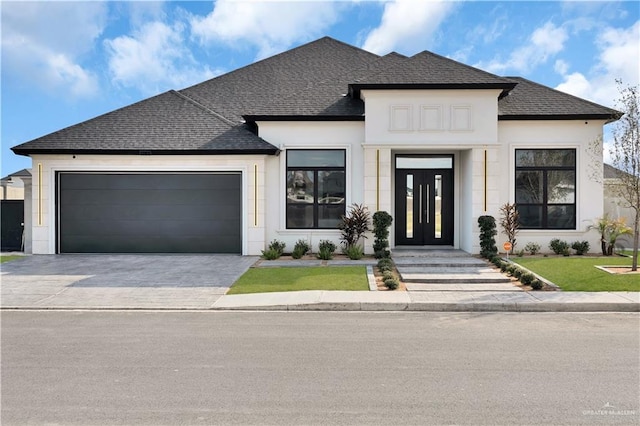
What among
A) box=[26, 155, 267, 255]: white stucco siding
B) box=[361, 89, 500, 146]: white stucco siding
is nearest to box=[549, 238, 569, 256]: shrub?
box=[361, 89, 500, 146]: white stucco siding

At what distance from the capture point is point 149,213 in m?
15.9

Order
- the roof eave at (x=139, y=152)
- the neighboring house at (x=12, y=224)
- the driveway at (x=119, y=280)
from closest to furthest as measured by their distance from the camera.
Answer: the driveway at (x=119, y=280), the roof eave at (x=139, y=152), the neighboring house at (x=12, y=224)

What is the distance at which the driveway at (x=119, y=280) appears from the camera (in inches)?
372

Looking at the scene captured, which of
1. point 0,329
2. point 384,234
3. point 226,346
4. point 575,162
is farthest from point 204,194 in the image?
point 575,162

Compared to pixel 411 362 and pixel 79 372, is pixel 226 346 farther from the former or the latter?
pixel 411 362

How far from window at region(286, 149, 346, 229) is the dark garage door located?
180 centimetres

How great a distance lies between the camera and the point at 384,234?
14.6 meters

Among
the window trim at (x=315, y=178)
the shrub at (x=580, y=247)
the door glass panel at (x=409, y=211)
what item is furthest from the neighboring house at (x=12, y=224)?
the shrub at (x=580, y=247)

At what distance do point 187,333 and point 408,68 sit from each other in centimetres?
1139

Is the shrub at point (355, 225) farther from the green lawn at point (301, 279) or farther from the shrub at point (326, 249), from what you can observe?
the green lawn at point (301, 279)

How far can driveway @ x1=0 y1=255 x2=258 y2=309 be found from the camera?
372 inches

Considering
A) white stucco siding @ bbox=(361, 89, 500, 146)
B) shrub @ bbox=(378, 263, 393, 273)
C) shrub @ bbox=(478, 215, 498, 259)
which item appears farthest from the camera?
white stucco siding @ bbox=(361, 89, 500, 146)

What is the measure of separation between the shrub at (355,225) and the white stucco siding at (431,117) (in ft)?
7.34

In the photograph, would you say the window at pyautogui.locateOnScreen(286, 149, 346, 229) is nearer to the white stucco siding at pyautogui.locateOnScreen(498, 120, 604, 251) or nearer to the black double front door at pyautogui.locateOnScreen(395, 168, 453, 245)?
the black double front door at pyautogui.locateOnScreen(395, 168, 453, 245)
